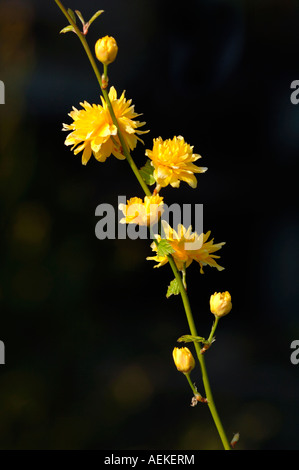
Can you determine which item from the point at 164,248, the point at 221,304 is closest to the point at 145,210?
the point at 164,248

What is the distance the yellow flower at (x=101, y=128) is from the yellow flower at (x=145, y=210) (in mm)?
87

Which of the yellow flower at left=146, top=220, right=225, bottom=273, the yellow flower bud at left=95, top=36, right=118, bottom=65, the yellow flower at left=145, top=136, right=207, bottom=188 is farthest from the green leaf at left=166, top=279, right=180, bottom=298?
the yellow flower bud at left=95, top=36, right=118, bottom=65

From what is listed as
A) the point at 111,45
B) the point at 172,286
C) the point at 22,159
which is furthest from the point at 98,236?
the point at 111,45

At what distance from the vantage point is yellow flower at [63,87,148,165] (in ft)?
2.45

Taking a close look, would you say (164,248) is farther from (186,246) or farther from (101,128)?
(101,128)

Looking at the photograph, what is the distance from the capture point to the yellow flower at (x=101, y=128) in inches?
29.4

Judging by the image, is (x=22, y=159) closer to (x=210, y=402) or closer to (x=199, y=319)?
(x=199, y=319)

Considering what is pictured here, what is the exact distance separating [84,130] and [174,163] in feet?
0.45

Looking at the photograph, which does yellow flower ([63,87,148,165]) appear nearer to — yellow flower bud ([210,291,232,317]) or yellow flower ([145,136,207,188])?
yellow flower ([145,136,207,188])

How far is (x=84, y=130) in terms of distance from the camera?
756mm

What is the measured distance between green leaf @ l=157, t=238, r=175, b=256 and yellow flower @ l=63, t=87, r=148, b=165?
143mm

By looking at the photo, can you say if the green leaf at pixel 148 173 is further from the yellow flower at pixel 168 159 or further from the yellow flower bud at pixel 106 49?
the yellow flower bud at pixel 106 49

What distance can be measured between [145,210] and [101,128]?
0.44 feet

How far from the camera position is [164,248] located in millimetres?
741
